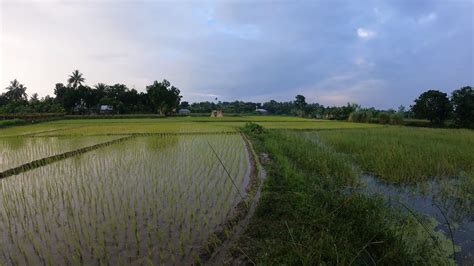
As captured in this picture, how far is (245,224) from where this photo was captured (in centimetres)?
345

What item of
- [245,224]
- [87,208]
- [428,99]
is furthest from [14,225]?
[428,99]

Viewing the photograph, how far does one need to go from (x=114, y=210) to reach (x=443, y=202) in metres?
5.43

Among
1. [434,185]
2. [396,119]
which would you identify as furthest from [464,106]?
[434,185]

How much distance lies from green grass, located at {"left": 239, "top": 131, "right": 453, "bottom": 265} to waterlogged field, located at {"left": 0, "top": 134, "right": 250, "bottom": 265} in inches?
26.3

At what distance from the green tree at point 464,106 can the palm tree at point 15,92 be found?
213 ft

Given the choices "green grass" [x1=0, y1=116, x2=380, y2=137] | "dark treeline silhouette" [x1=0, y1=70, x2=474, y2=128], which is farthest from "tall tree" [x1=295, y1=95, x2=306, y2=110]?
"green grass" [x1=0, y1=116, x2=380, y2=137]

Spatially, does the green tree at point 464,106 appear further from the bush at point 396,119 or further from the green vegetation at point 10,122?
the green vegetation at point 10,122

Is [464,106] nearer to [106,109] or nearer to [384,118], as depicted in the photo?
[384,118]

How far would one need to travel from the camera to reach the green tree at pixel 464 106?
83.0 ft

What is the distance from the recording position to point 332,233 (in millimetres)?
2953

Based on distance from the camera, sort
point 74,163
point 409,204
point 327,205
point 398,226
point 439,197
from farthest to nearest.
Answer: point 74,163 < point 439,197 < point 409,204 < point 327,205 < point 398,226

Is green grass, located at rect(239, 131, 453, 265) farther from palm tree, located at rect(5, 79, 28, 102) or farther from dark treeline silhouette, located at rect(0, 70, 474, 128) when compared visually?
palm tree, located at rect(5, 79, 28, 102)

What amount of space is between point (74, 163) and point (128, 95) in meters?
40.0

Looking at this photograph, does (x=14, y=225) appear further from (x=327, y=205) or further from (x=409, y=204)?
(x=409, y=204)
